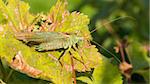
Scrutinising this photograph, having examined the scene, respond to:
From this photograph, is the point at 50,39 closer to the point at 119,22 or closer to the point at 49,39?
the point at 49,39

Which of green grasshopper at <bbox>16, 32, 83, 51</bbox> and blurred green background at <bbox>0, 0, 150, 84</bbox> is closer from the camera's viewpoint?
green grasshopper at <bbox>16, 32, 83, 51</bbox>

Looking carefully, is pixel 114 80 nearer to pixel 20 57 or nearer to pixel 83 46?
pixel 83 46

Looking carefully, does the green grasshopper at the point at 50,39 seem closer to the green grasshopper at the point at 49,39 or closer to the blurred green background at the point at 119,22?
the green grasshopper at the point at 49,39

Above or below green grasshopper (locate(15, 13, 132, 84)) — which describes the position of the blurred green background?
above

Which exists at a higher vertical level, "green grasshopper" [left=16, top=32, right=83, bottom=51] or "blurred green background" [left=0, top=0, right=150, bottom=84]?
"blurred green background" [left=0, top=0, right=150, bottom=84]

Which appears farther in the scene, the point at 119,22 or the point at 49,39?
the point at 119,22

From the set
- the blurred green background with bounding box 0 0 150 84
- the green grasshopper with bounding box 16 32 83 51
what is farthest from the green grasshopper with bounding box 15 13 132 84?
the blurred green background with bounding box 0 0 150 84

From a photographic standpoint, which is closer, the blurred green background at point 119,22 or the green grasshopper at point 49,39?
the green grasshopper at point 49,39

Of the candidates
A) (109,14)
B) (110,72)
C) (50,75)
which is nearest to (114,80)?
(110,72)

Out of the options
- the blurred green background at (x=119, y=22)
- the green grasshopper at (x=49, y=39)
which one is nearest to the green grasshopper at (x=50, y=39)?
the green grasshopper at (x=49, y=39)

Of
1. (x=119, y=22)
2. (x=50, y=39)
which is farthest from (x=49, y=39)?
(x=119, y=22)

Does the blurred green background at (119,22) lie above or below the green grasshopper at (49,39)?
above

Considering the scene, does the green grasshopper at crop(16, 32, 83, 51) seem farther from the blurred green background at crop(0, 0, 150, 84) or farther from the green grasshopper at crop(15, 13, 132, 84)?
the blurred green background at crop(0, 0, 150, 84)
